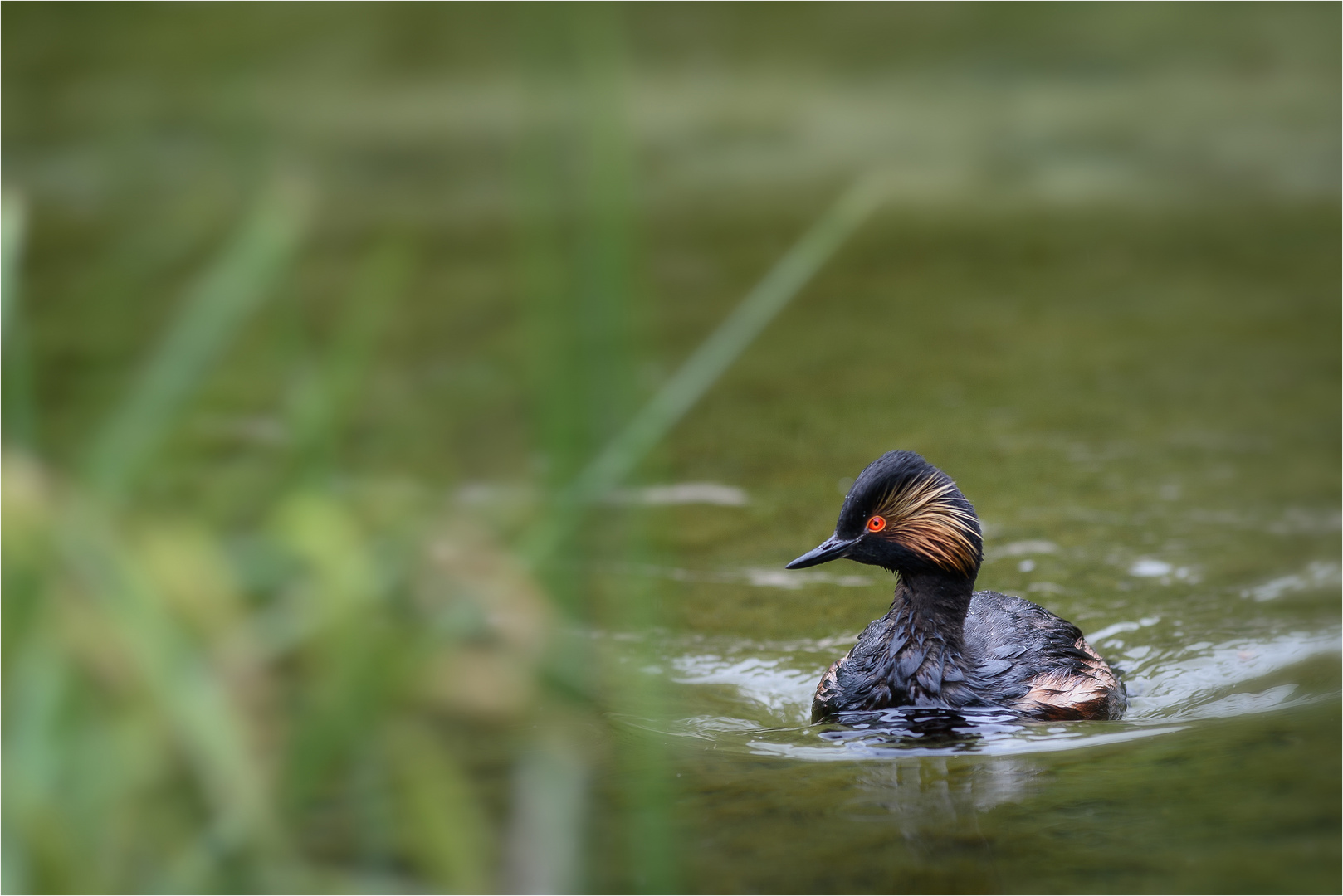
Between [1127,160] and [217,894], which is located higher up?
[1127,160]

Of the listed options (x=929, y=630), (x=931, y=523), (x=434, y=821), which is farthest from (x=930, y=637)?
(x=434, y=821)

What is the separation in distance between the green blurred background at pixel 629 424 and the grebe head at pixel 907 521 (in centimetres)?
65

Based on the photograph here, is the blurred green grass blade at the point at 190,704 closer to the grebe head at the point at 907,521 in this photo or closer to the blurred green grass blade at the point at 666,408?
the blurred green grass blade at the point at 666,408

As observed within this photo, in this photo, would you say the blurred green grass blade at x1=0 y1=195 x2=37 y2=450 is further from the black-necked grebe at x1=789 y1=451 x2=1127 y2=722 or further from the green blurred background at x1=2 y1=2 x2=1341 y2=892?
the black-necked grebe at x1=789 y1=451 x2=1127 y2=722

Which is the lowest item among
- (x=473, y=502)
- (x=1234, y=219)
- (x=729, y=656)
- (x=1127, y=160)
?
(x=729, y=656)

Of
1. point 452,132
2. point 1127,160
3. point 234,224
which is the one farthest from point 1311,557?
point 452,132

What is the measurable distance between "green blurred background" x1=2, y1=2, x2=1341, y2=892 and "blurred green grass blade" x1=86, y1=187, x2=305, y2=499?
1 cm

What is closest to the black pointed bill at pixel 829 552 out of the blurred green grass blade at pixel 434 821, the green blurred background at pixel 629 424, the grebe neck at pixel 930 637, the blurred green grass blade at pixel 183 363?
the grebe neck at pixel 930 637

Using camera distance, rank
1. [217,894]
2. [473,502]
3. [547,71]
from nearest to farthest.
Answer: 1. [547,71]
2. [217,894]
3. [473,502]

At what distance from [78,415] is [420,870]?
542cm

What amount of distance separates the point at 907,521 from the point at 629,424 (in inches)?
121

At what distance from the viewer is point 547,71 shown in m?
1.61

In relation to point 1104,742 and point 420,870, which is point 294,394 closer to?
point 420,870

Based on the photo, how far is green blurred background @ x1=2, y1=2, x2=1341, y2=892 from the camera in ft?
7.14
